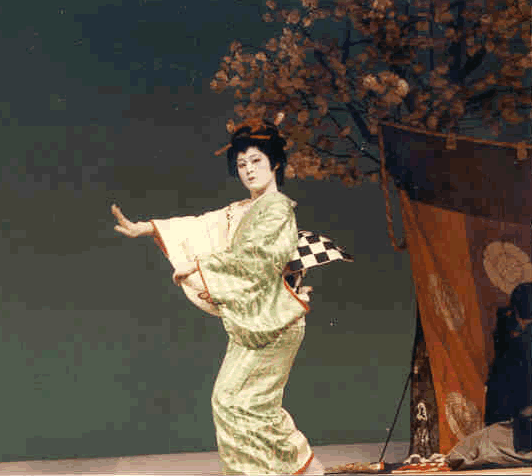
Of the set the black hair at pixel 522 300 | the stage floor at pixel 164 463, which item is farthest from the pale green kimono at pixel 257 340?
the black hair at pixel 522 300

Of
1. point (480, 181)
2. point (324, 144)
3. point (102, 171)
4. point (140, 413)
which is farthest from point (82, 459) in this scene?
point (480, 181)

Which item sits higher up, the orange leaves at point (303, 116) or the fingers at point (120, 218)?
the orange leaves at point (303, 116)

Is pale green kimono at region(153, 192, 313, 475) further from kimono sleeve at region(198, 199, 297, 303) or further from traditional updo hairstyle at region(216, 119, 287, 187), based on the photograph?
traditional updo hairstyle at region(216, 119, 287, 187)

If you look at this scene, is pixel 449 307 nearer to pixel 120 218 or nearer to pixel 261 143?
pixel 261 143

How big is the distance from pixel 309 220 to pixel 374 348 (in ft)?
2.58

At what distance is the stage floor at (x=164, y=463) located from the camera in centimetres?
469

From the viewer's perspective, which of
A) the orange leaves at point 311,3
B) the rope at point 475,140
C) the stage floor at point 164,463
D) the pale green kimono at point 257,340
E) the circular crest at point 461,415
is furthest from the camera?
the orange leaves at point 311,3

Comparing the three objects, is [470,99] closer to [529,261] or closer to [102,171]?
[529,261]

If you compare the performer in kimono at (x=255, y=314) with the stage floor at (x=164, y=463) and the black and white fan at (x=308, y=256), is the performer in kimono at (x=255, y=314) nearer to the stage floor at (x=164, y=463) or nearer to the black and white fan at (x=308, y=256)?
the black and white fan at (x=308, y=256)

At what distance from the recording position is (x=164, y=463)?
4.79 m

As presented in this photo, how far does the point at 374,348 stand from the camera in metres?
5.05

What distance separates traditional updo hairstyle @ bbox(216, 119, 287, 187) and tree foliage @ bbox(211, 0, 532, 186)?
22 centimetres

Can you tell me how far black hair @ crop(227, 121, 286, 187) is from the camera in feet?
14.6

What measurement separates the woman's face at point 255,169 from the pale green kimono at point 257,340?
12cm
